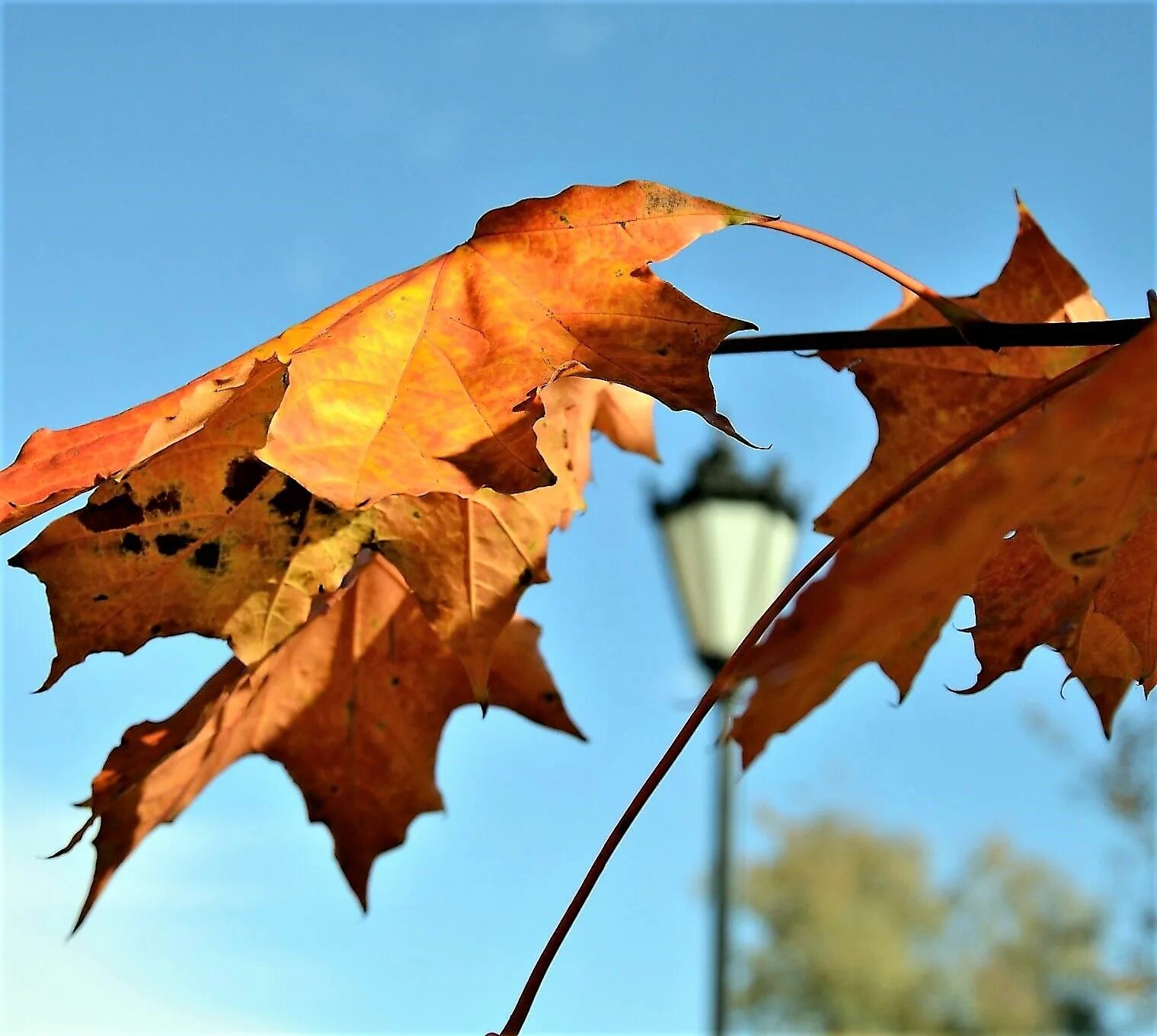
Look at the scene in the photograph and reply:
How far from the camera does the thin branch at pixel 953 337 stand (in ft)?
2.38

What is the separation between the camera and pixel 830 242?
2.71 ft

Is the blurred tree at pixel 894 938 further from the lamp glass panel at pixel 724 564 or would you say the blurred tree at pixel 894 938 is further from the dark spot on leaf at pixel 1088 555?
the dark spot on leaf at pixel 1088 555

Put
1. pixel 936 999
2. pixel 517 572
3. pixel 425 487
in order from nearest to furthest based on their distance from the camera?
pixel 425 487 → pixel 517 572 → pixel 936 999

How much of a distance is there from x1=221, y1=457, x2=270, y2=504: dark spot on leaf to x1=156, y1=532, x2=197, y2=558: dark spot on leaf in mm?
40

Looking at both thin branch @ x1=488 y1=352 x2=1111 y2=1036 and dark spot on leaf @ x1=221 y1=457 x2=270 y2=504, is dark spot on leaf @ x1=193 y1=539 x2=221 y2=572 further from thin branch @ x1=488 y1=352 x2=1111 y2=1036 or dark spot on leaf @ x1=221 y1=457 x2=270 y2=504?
thin branch @ x1=488 y1=352 x2=1111 y2=1036

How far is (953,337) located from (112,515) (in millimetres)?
537

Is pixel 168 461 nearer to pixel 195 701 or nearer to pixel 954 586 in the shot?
pixel 195 701

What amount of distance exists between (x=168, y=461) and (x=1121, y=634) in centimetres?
62

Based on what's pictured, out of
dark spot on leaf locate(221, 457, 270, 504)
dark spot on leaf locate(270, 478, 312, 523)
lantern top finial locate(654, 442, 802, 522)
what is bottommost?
dark spot on leaf locate(270, 478, 312, 523)

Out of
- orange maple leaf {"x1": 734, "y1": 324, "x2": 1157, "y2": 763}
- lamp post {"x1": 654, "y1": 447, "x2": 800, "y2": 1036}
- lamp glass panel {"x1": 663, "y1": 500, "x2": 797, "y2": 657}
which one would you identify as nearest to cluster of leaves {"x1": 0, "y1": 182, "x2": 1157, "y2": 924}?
orange maple leaf {"x1": 734, "y1": 324, "x2": 1157, "y2": 763}

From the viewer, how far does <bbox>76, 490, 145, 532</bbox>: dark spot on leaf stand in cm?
85

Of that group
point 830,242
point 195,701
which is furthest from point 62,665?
point 830,242

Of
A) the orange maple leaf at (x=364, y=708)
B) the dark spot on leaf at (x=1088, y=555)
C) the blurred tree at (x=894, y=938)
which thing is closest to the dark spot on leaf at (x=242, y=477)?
the orange maple leaf at (x=364, y=708)

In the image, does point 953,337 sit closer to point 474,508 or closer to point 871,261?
point 871,261
